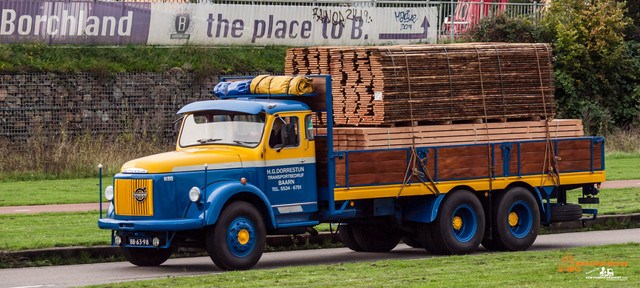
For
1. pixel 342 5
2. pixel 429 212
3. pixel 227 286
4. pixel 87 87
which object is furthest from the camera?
pixel 342 5

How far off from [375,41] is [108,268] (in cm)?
2303

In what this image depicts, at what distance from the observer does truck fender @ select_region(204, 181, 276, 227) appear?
13.2 metres

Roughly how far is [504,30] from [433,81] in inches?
983

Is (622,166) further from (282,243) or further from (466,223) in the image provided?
(282,243)

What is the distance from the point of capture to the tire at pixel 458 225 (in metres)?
15.4

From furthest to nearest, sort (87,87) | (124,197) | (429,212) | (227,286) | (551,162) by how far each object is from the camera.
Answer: (87,87)
(551,162)
(429,212)
(124,197)
(227,286)

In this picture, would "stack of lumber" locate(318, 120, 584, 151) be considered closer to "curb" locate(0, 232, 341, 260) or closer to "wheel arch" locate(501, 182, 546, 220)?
"wheel arch" locate(501, 182, 546, 220)

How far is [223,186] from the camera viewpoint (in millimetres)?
13523

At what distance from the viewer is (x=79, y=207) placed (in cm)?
2083

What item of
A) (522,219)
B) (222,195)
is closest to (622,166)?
(522,219)

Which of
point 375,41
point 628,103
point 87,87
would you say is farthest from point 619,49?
point 87,87

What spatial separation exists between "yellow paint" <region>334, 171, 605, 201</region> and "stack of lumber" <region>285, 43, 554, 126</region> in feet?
3.28

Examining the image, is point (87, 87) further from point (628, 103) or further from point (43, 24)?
point (628, 103)

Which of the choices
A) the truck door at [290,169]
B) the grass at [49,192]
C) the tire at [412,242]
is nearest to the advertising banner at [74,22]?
the grass at [49,192]
